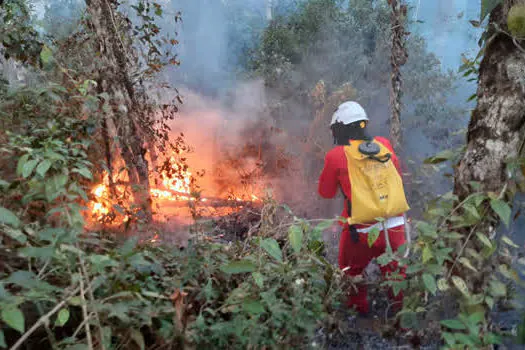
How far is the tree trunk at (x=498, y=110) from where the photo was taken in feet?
5.55

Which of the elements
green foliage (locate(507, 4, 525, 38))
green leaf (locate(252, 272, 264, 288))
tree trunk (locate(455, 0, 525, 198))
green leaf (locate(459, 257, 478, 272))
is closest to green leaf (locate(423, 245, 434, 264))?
green leaf (locate(459, 257, 478, 272))

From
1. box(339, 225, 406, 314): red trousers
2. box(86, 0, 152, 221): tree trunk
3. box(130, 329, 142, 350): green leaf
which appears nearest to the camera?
box(130, 329, 142, 350): green leaf

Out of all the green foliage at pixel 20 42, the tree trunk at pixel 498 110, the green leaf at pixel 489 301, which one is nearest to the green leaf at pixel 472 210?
the tree trunk at pixel 498 110

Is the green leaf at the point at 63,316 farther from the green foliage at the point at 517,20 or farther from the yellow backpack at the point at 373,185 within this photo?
the yellow backpack at the point at 373,185

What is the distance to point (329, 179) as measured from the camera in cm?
365

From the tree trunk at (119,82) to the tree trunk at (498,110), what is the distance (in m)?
3.31

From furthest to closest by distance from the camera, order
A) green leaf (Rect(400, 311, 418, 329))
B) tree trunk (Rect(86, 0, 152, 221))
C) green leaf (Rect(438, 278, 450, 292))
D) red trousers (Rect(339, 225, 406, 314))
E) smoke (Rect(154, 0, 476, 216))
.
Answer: smoke (Rect(154, 0, 476, 216)) < tree trunk (Rect(86, 0, 152, 221)) < red trousers (Rect(339, 225, 406, 314)) < green leaf (Rect(400, 311, 418, 329)) < green leaf (Rect(438, 278, 450, 292))

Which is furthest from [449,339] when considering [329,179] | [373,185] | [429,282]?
[329,179]

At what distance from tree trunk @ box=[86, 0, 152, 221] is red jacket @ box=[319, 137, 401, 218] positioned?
1911mm

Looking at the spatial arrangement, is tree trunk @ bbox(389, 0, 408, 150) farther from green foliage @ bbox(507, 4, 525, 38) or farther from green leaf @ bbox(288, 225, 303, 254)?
green leaf @ bbox(288, 225, 303, 254)

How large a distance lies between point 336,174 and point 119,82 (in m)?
2.72

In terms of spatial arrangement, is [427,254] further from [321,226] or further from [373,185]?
[373,185]

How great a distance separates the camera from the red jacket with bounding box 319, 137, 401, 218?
11.6 feet

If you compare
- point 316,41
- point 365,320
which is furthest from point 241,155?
point 365,320
